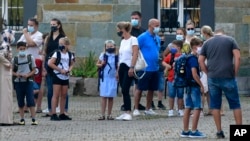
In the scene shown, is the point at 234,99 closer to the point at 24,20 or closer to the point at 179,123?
the point at 179,123

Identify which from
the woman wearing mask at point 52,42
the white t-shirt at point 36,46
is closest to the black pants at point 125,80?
the woman wearing mask at point 52,42

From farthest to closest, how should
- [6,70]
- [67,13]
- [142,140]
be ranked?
1. [67,13]
2. [6,70]
3. [142,140]

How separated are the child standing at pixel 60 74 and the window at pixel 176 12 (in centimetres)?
585

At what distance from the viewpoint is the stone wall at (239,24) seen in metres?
23.9

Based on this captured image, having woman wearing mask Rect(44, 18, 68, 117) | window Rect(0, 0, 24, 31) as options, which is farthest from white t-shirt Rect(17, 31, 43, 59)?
window Rect(0, 0, 24, 31)

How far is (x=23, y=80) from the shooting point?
59.6 ft

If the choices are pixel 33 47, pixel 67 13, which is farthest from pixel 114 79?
pixel 67 13

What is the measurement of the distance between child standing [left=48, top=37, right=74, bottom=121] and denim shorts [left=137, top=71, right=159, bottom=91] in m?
1.49

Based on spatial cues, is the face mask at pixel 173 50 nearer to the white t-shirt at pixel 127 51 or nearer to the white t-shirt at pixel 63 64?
the white t-shirt at pixel 127 51

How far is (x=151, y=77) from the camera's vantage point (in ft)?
64.6

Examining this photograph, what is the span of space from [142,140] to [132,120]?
305cm

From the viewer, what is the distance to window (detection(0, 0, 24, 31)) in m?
24.4

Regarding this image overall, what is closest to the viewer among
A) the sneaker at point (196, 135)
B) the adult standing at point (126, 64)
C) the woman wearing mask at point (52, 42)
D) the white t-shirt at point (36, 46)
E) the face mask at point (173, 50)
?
the sneaker at point (196, 135)

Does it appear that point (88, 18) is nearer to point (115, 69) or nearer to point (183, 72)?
point (115, 69)
